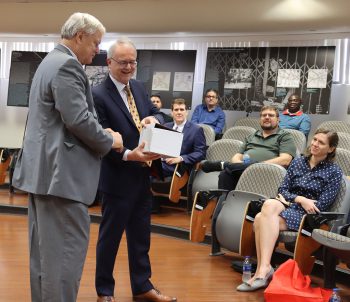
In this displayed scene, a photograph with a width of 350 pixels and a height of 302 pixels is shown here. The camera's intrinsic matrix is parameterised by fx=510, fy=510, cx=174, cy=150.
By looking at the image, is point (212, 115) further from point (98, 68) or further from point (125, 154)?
point (125, 154)

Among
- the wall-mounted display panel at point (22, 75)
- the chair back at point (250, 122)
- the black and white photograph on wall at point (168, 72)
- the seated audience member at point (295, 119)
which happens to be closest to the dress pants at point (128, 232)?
the seated audience member at point (295, 119)

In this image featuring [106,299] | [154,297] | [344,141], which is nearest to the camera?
[106,299]

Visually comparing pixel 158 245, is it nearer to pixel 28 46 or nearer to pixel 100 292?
pixel 100 292

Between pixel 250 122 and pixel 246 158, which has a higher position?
pixel 250 122

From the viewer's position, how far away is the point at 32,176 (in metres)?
1.97

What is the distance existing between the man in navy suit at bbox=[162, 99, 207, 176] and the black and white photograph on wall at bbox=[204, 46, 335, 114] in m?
2.31

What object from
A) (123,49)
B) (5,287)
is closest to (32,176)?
(123,49)

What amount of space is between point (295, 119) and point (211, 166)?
1.90 metres

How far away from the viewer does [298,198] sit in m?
3.43

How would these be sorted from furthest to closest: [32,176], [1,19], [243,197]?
[1,19], [243,197], [32,176]

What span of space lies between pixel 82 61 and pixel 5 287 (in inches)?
67.0

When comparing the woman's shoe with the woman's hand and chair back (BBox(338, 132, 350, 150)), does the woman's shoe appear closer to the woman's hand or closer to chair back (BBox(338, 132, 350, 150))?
the woman's hand

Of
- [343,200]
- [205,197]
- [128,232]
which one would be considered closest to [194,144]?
[205,197]

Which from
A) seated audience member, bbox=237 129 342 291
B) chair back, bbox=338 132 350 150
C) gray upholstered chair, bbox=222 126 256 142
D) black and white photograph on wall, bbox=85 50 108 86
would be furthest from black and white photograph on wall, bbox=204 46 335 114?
seated audience member, bbox=237 129 342 291
